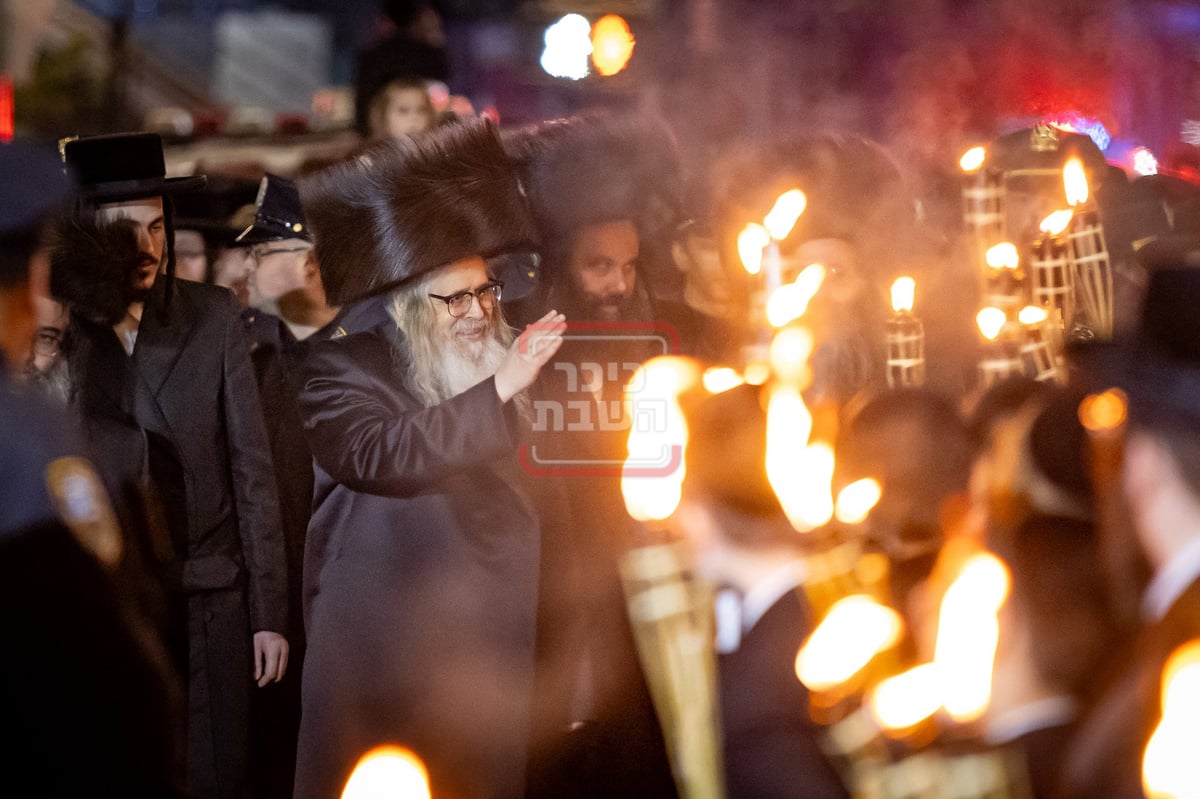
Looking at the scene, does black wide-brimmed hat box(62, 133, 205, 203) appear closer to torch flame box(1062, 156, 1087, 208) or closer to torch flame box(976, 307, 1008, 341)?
torch flame box(976, 307, 1008, 341)

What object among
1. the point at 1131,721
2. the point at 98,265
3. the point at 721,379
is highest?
the point at 98,265

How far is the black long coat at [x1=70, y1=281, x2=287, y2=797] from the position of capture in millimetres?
3971

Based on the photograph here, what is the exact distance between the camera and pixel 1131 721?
2.48 meters

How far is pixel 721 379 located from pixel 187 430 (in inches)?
65.8

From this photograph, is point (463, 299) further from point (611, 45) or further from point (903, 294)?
point (611, 45)

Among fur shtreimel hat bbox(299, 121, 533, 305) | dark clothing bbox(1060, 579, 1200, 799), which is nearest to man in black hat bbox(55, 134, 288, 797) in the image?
fur shtreimel hat bbox(299, 121, 533, 305)

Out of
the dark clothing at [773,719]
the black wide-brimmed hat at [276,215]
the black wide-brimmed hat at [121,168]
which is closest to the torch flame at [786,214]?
the dark clothing at [773,719]

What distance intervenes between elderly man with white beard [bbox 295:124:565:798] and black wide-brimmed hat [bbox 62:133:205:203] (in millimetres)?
470

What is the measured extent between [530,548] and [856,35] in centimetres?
352

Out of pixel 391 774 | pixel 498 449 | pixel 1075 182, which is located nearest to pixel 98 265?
pixel 498 449

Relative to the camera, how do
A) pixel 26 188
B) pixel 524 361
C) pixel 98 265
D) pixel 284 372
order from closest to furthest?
pixel 26 188 < pixel 524 361 < pixel 98 265 < pixel 284 372

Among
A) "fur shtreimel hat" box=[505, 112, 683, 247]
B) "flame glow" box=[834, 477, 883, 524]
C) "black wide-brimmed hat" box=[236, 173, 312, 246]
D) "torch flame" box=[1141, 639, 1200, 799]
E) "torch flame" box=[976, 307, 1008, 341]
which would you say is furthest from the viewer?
"black wide-brimmed hat" box=[236, 173, 312, 246]

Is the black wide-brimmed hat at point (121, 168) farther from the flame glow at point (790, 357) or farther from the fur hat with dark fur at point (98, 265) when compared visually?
the flame glow at point (790, 357)

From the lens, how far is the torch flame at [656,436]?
158 inches
